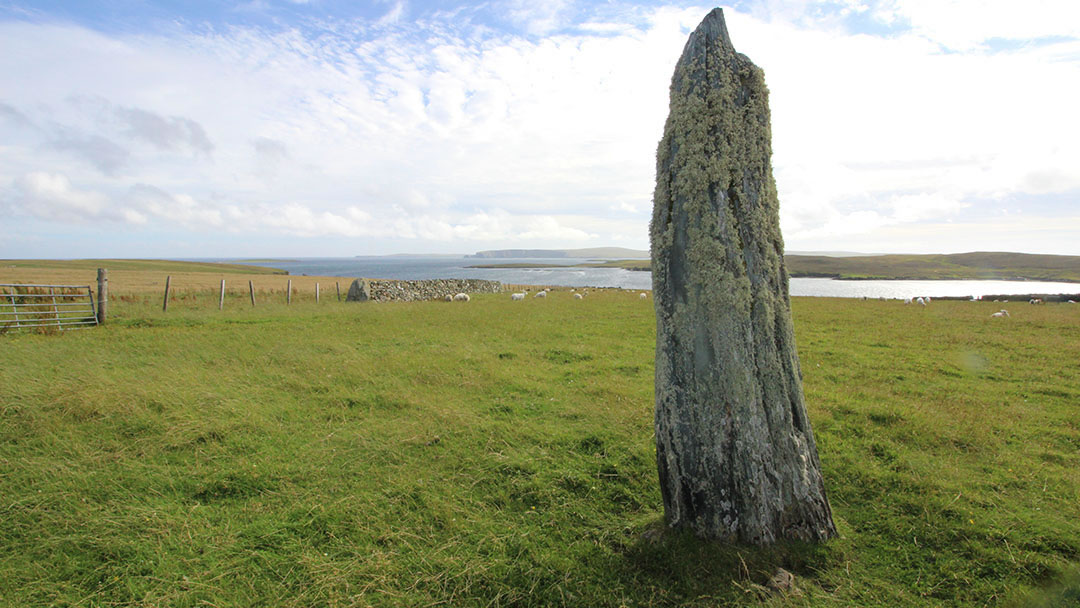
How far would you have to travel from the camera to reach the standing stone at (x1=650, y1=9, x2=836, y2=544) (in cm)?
389

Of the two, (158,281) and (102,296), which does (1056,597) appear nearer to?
(102,296)

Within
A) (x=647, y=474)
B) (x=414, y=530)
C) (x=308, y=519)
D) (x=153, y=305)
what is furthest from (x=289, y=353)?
(x=153, y=305)

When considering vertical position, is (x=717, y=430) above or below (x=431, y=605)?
above

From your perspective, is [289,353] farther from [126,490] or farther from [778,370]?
[778,370]

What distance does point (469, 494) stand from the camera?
4.87 meters

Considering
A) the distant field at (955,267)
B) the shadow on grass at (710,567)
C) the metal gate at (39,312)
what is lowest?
the shadow on grass at (710,567)

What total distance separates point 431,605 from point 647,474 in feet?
9.33

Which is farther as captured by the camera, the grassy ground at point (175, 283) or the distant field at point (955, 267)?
the distant field at point (955, 267)

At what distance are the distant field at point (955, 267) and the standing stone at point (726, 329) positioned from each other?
346ft

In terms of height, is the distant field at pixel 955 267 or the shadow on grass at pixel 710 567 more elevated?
the distant field at pixel 955 267

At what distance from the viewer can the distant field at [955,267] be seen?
10165 cm

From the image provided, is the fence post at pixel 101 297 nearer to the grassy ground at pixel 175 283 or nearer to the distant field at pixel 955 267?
the grassy ground at pixel 175 283

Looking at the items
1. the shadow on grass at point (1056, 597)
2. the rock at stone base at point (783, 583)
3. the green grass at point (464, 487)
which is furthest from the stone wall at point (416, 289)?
the shadow on grass at point (1056, 597)

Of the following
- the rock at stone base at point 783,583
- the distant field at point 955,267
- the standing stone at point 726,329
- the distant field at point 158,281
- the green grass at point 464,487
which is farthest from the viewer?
the distant field at point 955,267
